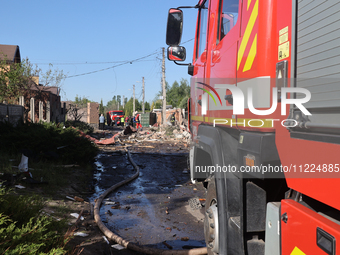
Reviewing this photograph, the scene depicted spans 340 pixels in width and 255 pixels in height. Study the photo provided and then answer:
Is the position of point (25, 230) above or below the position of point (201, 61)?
below

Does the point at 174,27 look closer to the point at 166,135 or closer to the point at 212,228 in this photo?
the point at 212,228

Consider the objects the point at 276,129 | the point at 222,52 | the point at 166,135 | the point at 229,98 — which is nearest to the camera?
the point at 276,129

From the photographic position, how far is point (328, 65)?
1574 millimetres

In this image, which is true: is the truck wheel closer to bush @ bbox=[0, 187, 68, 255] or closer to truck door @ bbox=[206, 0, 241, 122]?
truck door @ bbox=[206, 0, 241, 122]

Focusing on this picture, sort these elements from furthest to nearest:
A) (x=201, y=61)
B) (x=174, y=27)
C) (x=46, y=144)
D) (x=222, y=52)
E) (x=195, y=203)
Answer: (x=46, y=144), (x=195, y=203), (x=174, y=27), (x=201, y=61), (x=222, y=52)

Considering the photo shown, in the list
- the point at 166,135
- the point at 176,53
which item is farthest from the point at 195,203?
the point at 166,135

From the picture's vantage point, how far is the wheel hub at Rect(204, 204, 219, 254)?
2975 mm

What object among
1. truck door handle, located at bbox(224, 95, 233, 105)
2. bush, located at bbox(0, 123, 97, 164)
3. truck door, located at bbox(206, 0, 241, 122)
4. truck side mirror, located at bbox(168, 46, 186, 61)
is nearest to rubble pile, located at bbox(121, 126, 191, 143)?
bush, located at bbox(0, 123, 97, 164)

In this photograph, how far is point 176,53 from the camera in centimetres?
476

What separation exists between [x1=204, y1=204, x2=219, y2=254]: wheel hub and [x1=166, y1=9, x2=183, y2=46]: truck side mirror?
2.64 metres

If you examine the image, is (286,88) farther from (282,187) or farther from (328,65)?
(282,187)

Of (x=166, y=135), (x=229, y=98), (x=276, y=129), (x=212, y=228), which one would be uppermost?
(x=229, y=98)

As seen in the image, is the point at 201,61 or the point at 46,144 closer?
the point at 201,61

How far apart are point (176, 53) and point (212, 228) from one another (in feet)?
9.16
